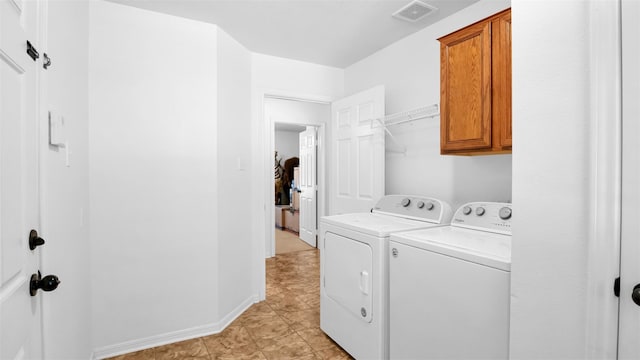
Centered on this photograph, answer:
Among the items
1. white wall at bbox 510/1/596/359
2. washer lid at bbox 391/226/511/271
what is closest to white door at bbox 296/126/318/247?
washer lid at bbox 391/226/511/271

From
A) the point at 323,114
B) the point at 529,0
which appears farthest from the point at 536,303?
the point at 323,114

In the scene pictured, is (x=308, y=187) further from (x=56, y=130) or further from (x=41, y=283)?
(x=41, y=283)

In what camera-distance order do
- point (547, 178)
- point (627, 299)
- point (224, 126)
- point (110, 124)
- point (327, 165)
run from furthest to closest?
point (327, 165)
point (224, 126)
point (110, 124)
point (547, 178)
point (627, 299)

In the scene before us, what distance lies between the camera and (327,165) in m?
4.21

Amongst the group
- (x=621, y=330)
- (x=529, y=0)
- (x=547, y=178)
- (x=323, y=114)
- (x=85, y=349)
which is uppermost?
(x=323, y=114)

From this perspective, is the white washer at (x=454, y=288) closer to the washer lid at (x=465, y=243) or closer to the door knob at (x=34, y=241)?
the washer lid at (x=465, y=243)

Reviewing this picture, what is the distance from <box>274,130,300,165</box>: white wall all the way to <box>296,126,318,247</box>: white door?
7.33ft

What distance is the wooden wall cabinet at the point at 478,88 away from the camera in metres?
1.70

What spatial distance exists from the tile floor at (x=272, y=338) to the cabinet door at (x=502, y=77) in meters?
1.76

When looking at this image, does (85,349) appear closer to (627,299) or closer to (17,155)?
(17,155)

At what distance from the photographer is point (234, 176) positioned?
9.06ft

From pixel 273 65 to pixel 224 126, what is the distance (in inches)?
39.1

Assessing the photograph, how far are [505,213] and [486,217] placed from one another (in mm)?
113

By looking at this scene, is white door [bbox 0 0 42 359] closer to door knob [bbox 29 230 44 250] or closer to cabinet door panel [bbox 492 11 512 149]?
door knob [bbox 29 230 44 250]
